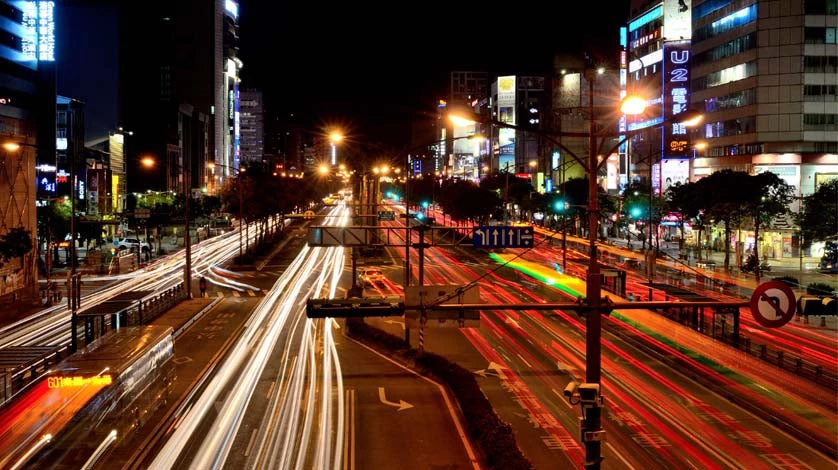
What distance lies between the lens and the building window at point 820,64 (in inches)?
2621

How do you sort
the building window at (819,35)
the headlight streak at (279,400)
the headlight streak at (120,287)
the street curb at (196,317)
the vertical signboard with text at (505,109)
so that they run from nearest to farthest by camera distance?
the headlight streak at (279,400) < the headlight streak at (120,287) < the street curb at (196,317) < the building window at (819,35) < the vertical signboard with text at (505,109)

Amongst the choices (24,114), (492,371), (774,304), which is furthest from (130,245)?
(774,304)

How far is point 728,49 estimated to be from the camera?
74.7 m

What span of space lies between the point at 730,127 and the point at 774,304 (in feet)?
222

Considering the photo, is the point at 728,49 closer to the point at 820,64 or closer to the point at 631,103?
the point at 820,64

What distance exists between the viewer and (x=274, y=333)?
3403 centimetres

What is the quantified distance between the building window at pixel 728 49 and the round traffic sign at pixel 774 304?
216 ft

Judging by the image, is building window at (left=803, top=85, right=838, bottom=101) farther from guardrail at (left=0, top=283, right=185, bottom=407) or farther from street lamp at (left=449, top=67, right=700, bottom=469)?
street lamp at (left=449, top=67, right=700, bottom=469)

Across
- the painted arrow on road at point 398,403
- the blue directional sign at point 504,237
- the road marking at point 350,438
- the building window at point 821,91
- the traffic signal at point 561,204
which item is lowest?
the painted arrow on road at point 398,403

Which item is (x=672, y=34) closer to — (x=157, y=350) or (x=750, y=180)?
(x=750, y=180)

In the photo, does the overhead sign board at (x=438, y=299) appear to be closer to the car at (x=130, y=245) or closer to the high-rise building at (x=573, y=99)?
the car at (x=130, y=245)

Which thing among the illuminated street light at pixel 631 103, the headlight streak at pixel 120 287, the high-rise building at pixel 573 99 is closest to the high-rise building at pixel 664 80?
the high-rise building at pixel 573 99

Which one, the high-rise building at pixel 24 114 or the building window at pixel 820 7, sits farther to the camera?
the building window at pixel 820 7

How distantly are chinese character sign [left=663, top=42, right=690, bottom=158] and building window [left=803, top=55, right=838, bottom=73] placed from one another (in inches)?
636
